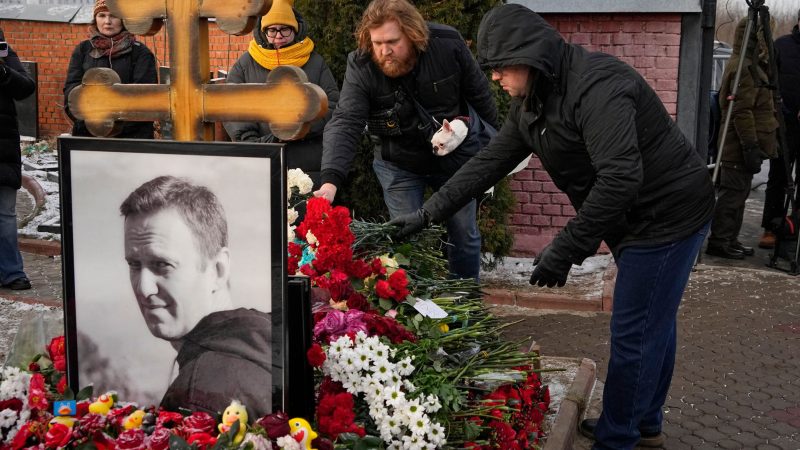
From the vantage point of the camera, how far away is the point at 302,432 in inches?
101

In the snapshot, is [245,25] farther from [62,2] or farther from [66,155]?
[62,2]

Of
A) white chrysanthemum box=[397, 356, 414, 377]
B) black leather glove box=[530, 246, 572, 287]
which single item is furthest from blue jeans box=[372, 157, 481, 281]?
white chrysanthemum box=[397, 356, 414, 377]

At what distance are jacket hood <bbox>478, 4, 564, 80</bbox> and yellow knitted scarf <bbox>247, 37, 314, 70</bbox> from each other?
2260mm

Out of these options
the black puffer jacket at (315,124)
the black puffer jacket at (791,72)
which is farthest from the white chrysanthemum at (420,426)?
the black puffer jacket at (791,72)

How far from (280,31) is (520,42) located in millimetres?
2327

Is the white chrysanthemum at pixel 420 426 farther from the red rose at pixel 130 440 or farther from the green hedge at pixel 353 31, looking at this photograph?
the green hedge at pixel 353 31

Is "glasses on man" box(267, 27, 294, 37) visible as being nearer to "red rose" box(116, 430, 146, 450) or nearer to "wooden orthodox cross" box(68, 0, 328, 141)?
"wooden orthodox cross" box(68, 0, 328, 141)

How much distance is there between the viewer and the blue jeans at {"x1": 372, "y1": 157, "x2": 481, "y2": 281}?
16.7 ft

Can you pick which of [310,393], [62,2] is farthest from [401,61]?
[62,2]

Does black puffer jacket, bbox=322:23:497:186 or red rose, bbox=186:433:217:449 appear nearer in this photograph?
red rose, bbox=186:433:217:449

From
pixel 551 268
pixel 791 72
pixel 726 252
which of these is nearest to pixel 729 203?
pixel 726 252

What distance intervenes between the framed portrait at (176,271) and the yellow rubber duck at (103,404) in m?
0.06

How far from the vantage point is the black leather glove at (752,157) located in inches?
309

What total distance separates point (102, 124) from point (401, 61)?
196cm
